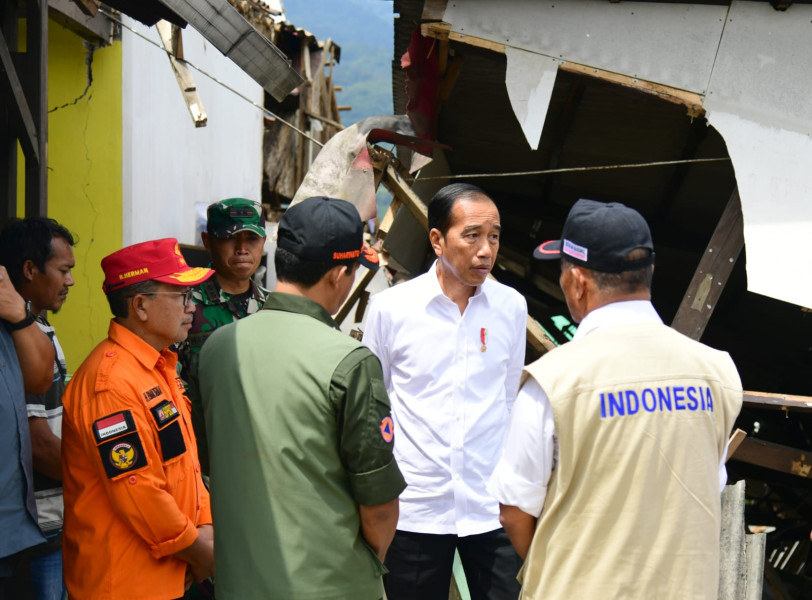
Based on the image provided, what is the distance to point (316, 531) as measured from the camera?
202 cm

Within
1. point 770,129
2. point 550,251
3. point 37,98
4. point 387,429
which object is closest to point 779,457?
point 770,129

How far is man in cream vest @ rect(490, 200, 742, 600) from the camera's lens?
190 centimetres

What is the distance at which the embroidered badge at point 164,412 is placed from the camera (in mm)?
2420

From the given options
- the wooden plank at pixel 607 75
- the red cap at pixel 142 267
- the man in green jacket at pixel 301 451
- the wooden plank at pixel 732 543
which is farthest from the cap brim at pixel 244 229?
the wooden plank at pixel 732 543

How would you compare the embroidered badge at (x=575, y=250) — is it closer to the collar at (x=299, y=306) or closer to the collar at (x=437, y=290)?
the collar at (x=299, y=306)

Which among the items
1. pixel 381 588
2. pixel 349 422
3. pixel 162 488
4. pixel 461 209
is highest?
pixel 461 209

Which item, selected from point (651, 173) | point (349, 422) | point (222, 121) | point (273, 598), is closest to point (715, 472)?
point (349, 422)

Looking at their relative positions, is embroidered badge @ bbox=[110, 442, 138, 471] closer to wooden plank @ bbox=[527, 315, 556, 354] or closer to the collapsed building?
the collapsed building

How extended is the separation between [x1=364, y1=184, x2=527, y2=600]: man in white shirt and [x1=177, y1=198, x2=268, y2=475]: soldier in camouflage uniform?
83 centimetres

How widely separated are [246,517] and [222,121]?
934cm

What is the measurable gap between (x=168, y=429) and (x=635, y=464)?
4.61 feet

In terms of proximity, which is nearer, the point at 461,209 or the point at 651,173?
the point at 461,209

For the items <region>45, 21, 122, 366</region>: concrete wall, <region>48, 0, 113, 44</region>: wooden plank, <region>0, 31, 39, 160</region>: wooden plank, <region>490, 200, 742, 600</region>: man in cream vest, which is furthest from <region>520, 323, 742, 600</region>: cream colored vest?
<region>45, 21, 122, 366</region>: concrete wall

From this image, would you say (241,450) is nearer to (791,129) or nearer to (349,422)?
(349,422)
